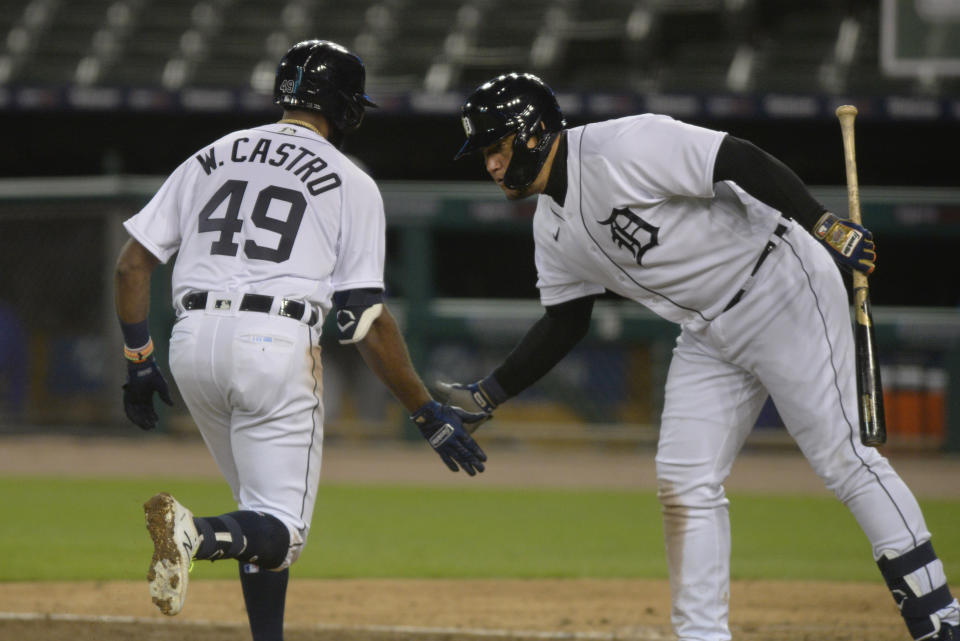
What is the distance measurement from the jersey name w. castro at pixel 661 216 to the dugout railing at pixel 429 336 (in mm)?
6559

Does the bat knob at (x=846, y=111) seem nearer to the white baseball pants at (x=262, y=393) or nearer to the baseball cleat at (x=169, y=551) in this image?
the white baseball pants at (x=262, y=393)

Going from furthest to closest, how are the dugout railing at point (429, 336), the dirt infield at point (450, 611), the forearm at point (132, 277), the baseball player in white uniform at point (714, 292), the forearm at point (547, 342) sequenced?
the dugout railing at point (429, 336) < the dirt infield at point (450, 611) < the forearm at point (547, 342) < the forearm at point (132, 277) < the baseball player in white uniform at point (714, 292)

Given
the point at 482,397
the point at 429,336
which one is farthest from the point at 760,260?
the point at 429,336

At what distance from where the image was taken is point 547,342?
12.6 feet

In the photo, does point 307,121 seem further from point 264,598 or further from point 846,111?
point 846,111

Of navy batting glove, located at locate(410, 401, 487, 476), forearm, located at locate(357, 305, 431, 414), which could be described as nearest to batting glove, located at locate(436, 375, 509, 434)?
navy batting glove, located at locate(410, 401, 487, 476)

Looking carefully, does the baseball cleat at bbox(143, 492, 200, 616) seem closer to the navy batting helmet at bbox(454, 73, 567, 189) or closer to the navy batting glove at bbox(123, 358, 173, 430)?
the navy batting glove at bbox(123, 358, 173, 430)

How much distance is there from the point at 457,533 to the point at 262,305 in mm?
4009

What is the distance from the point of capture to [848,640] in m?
4.14

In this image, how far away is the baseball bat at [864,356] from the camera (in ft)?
10.8

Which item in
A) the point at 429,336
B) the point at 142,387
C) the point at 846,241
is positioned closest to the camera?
the point at 846,241

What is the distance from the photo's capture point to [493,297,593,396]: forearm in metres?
3.80

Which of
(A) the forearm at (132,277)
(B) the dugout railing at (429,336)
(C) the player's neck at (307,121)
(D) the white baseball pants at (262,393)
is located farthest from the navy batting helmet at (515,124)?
(B) the dugout railing at (429,336)

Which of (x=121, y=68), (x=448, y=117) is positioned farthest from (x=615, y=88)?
(x=121, y=68)
